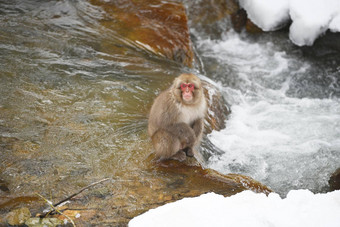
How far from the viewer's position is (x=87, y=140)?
4336 mm

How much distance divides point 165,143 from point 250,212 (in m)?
1.37

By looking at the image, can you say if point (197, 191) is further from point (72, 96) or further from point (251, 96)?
point (251, 96)

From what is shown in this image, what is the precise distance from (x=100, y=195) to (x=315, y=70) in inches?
230

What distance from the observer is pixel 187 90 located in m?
3.77

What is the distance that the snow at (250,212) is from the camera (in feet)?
8.77

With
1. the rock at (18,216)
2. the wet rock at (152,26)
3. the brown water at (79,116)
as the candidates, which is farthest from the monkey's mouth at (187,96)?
the wet rock at (152,26)

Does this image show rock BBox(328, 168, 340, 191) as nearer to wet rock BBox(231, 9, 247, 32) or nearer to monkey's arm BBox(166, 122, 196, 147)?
monkey's arm BBox(166, 122, 196, 147)

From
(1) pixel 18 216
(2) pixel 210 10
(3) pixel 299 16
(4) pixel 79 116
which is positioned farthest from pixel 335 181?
(2) pixel 210 10

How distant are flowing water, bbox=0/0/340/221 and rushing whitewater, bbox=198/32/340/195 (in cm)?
2

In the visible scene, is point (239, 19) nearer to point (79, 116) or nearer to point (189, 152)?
point (79, 116)

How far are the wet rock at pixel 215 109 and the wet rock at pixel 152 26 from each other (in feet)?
3.58

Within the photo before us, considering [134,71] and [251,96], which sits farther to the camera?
[251,96]

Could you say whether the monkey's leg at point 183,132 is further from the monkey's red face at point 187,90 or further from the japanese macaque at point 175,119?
the monkey's red face at point 187,90

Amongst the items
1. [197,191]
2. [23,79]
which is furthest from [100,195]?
[23,79]
